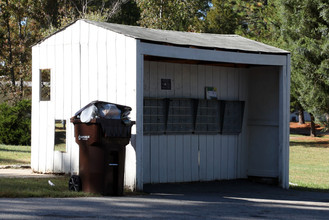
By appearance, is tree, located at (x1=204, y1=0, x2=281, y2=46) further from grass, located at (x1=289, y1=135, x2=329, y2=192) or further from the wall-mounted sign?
the wall-mounted sign

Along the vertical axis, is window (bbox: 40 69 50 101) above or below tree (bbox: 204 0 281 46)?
below

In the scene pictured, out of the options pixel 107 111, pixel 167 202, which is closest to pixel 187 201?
pixel 167 202

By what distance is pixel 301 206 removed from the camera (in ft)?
37.9

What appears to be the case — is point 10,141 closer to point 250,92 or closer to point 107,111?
point 250,92

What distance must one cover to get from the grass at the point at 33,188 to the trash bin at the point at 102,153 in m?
0.30

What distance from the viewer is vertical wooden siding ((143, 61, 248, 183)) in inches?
547

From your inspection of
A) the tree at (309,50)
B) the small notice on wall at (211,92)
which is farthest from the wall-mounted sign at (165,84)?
the tree at (309,50)

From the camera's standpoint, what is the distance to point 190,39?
→ 14570 mm

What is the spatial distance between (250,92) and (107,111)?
557cm

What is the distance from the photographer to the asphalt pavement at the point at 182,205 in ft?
29.4

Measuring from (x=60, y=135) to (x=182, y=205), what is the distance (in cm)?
471

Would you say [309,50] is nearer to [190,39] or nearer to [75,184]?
[190,39]

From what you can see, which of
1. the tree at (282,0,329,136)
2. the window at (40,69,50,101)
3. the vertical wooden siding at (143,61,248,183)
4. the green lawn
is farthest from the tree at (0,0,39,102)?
the vertical wooden siding at (143,61,248,183)

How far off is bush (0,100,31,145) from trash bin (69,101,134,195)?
1653 cm
